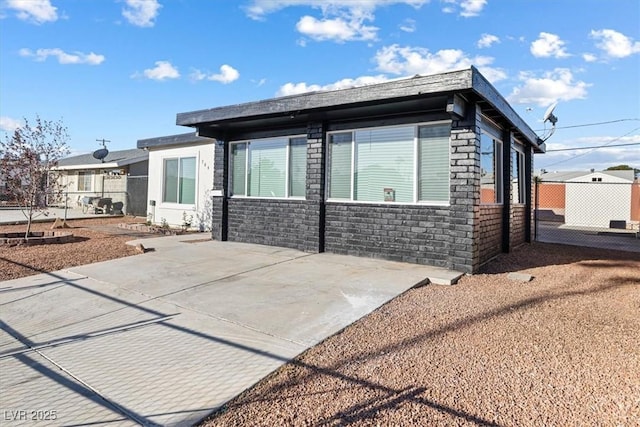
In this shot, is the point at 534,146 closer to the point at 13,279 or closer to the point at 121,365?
the point at 121,365

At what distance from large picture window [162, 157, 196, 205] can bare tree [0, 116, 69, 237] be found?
333 centimetres

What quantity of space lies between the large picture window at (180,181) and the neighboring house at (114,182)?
379 centimetres

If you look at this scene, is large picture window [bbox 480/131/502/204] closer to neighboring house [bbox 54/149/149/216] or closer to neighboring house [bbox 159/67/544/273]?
neighboring house [bbox 159/67/544/273]

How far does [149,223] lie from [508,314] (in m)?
12.1

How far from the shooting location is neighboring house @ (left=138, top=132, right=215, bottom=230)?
11.6m

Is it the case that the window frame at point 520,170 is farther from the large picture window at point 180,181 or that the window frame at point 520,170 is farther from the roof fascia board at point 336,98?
the large picture window at point 180,181

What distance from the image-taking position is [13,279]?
5566 mm

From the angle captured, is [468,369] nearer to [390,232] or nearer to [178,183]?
[390,232]

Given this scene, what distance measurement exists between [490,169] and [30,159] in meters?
10.9

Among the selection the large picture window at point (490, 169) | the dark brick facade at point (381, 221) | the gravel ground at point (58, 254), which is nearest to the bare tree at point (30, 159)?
the gravel ground at point (58, 254)

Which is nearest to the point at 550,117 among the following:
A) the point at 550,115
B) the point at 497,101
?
the point at 550,115

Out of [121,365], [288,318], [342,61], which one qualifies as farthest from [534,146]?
[121,365]

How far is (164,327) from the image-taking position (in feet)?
11.8

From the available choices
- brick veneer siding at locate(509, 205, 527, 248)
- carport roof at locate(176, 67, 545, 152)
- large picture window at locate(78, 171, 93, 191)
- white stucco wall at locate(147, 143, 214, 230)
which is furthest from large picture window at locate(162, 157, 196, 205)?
large picture window at locate(78, 171, 93, 191)
